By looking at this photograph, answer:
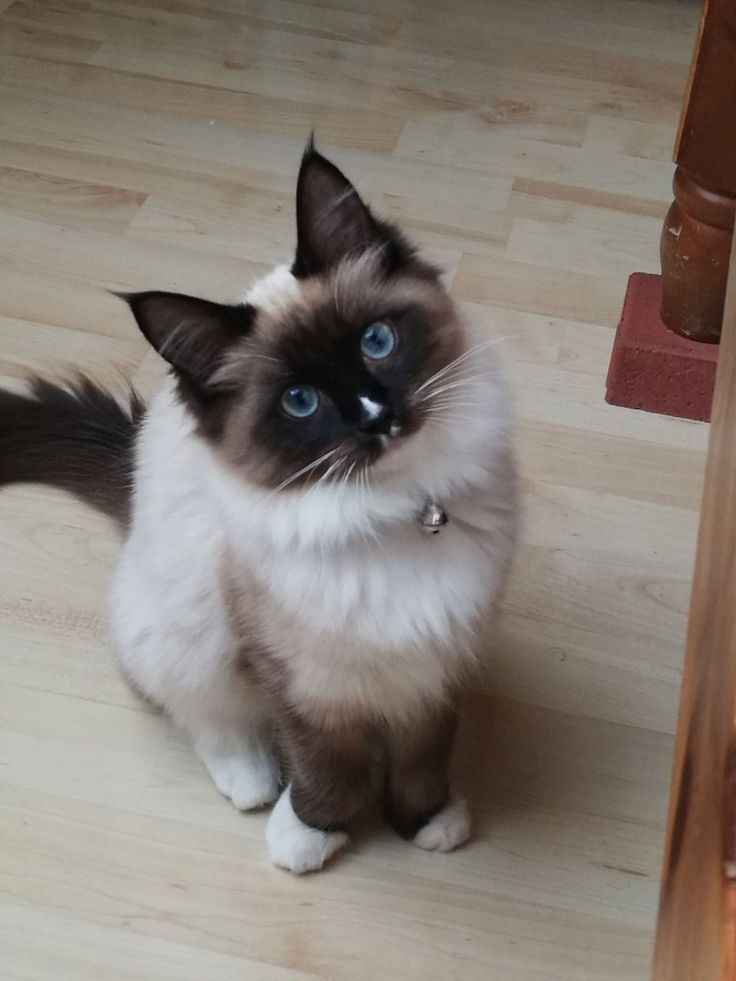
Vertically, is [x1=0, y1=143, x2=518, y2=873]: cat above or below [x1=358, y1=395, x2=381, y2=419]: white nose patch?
below

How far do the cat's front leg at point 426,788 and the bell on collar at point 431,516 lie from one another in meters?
0.25

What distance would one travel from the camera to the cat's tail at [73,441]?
125cm

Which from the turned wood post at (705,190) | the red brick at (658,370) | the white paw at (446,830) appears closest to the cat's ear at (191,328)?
the white paw at (446,830)

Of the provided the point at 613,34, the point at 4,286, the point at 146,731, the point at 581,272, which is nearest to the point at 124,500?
the point at 146,731

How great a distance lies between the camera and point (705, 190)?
153 centimetres

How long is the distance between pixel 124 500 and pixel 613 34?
176cm

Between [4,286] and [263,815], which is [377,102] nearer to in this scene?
[4,286]

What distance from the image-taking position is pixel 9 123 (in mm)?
2186

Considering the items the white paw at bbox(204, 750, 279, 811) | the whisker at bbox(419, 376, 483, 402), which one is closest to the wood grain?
the whisker at bbox(419, 376, 483, 402)

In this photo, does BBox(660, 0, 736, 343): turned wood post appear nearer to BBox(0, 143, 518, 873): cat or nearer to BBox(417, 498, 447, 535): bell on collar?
BBox(0, 143, 518, 873): cat

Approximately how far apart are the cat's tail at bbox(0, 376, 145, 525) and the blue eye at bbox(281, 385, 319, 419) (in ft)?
1.26

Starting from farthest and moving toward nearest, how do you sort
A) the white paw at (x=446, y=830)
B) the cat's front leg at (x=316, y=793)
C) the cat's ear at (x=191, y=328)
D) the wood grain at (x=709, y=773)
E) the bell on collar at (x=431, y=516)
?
1. the white paw at (x=446, y=830)
2. the cat's front leg at (x=316, y=793)
3. the bell on collar at (x=431, y=516)
4. the cat's ear at (x=191, y=328)
5. the wood grain at (x=709, y=773)

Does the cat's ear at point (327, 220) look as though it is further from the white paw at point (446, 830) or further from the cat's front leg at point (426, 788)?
the white paw at point (446, 830)

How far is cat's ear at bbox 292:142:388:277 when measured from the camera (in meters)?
0.96
